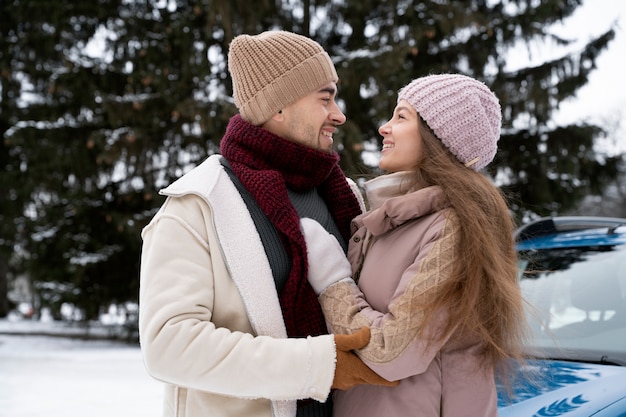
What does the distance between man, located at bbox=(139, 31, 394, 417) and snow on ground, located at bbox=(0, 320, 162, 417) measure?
5.31 metres

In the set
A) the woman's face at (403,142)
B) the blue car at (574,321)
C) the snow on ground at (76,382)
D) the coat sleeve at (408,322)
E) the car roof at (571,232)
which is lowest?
the snow on ground at (76,382)

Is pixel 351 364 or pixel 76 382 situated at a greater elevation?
pixel 351 364

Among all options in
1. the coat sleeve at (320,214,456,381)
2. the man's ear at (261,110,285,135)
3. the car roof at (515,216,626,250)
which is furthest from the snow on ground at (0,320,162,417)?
the coat sleeve at (320,214,456,381)

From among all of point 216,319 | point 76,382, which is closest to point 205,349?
point 216,319

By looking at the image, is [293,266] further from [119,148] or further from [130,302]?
[130,302]

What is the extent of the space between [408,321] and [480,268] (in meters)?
0.26

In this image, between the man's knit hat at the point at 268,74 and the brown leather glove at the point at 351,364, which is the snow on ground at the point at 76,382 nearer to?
the man's knit hat at the point at 268,74

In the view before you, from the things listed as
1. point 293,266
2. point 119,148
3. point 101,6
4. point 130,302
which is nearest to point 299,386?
point 293,266

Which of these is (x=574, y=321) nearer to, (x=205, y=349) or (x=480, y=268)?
(x=480, y=268)

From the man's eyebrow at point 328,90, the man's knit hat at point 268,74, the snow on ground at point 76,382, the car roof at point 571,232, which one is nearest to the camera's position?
the man's knit hat at point 268,74

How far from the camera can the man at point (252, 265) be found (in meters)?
1.63

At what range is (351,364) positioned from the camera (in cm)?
167

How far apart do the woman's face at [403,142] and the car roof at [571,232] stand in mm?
1598

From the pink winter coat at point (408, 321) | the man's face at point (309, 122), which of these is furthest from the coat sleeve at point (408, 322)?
the man's face at point (309, 122)
